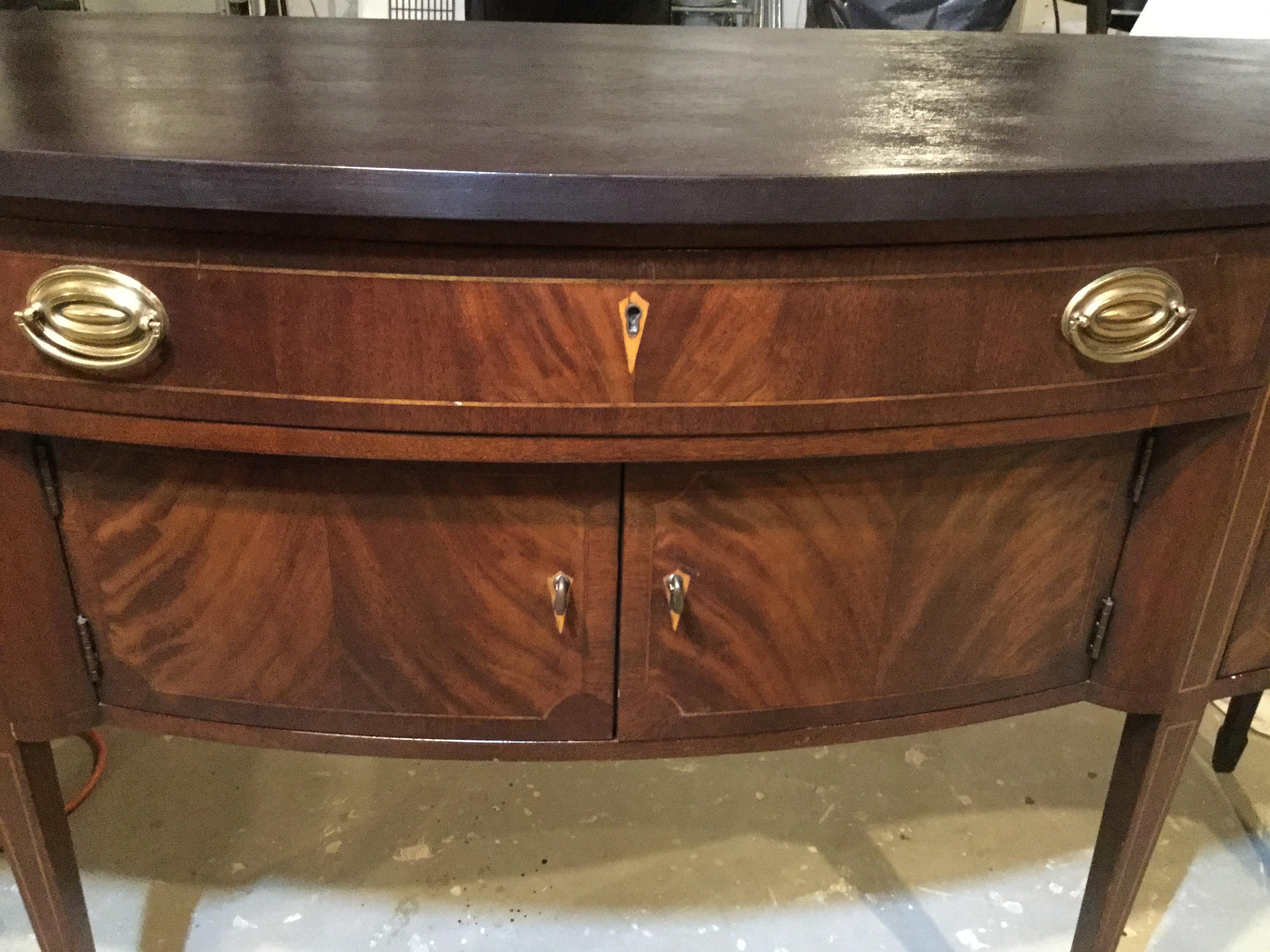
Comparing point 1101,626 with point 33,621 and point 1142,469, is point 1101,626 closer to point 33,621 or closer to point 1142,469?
point 1142,469

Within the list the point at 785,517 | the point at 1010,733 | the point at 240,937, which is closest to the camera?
the point at 785,517

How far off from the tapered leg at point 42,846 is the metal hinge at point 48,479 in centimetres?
18

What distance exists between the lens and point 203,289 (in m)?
0.51

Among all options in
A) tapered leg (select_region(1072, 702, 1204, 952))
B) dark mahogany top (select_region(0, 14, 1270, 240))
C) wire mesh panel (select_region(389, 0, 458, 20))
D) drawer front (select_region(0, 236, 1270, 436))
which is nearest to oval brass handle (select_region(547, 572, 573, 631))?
drawer front (select_region(0, 236, 1270, 436))

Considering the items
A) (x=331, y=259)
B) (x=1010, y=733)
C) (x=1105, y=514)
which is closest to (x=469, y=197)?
(x=331, y=259)

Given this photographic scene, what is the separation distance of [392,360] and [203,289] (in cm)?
10

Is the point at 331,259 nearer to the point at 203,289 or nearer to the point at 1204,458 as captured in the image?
the point at 203,289

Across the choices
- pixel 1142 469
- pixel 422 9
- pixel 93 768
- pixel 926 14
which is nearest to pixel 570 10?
pixel 422 9

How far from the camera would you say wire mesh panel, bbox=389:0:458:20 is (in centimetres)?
254

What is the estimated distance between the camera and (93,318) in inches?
20.2

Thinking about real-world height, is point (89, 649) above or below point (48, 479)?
below

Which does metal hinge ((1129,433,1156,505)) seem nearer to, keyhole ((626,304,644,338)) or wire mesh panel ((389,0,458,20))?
keyhole ((626,304,644,338))

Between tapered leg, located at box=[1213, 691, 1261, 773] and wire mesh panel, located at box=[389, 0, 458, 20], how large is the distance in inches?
90.7

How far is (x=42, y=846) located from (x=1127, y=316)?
80 centimetres
